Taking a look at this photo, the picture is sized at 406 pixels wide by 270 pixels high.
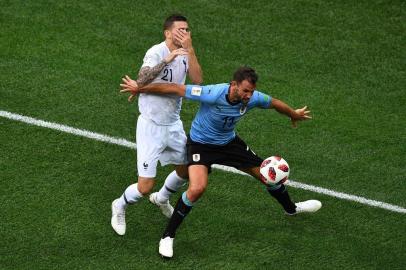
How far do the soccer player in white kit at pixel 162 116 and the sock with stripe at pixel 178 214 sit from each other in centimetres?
42

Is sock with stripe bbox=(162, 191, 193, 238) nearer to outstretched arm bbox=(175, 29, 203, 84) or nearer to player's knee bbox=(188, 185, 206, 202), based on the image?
player's knee bbox=(188, 185, 206, 202)

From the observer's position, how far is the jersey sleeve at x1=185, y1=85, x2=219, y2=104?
11.0 m

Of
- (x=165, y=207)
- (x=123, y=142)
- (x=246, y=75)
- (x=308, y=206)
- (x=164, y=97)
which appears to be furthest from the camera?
(x=123, y=142)

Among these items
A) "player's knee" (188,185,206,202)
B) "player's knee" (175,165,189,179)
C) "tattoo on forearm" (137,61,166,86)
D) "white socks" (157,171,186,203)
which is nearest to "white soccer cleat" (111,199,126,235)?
"white socks" (157,171,186,203)

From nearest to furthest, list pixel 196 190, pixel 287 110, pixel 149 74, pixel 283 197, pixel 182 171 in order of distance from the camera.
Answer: pixel 149 74
pixel 196 190
pixel 287 110
pixel 182 171
pixel 283 197

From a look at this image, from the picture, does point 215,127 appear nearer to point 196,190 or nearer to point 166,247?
point 196,190

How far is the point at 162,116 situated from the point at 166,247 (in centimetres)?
151

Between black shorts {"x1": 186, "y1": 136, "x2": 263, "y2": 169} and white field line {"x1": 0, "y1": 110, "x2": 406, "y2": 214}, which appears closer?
black shorts {"x1": 186, "y1": 136, "x2": 263, "y2": 169}

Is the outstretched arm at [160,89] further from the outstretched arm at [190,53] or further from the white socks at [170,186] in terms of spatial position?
the white socks at [170,186]

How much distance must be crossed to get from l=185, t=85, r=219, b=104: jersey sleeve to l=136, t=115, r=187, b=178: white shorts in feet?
2.16

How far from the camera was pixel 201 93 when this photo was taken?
36.2 ft

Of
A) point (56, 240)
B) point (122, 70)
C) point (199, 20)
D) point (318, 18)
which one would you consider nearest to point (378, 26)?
point (318, 18)

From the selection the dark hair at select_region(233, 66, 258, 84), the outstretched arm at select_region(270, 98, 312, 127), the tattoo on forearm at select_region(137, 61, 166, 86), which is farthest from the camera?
the outstretched arm at select_region(270, 98, 312, 127)

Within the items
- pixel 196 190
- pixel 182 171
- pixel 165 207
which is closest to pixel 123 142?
pixel 165 207
